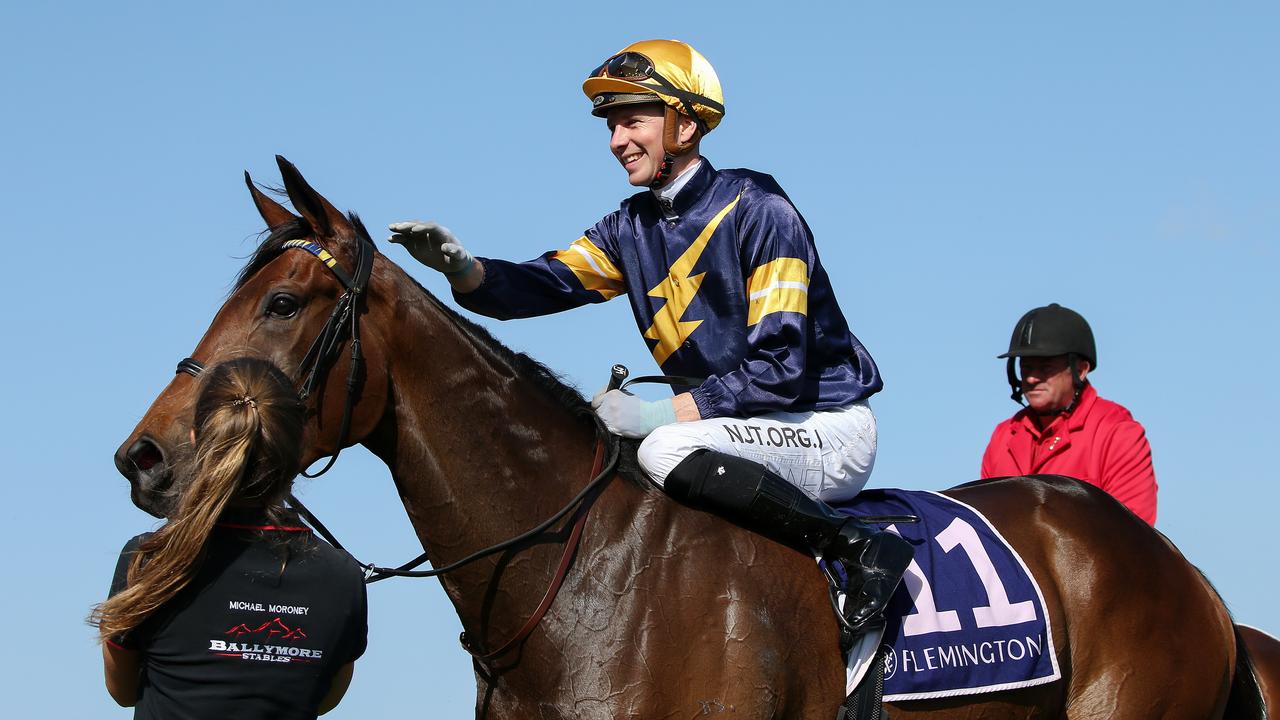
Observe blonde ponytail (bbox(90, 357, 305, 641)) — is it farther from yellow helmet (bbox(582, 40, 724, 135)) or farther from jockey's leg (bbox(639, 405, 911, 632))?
yellow helmet (bbox(582, 40, 724, 135))

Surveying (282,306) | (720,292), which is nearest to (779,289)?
(720,292)

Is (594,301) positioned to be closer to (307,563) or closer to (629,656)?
(629,656)

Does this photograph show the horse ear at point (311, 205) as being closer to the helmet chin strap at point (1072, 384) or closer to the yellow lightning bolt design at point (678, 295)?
the yellow lightning bolt design at point (678, 295)

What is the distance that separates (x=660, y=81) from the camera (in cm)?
515

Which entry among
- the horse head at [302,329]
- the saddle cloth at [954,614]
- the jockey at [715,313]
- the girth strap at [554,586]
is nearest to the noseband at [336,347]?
the horse head at [302,329]

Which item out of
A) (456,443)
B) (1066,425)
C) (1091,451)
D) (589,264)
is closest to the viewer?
(456,443)

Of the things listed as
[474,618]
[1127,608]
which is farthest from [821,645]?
[1127,608]

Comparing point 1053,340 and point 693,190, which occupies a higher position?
point 693,190

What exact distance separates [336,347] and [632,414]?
Result: 1.05 metres

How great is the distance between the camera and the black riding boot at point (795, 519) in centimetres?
463

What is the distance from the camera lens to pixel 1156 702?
5.48 meters

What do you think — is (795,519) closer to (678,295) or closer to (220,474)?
(678,295)

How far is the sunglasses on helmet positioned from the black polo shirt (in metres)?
2.29

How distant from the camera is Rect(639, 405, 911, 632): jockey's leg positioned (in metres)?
4.64
